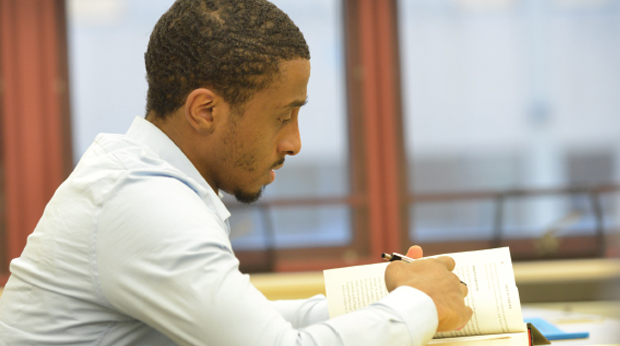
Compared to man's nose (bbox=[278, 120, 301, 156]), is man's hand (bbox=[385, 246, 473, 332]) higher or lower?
lower

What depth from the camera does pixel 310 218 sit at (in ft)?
10.0

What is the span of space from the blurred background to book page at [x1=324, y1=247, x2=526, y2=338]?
2012mm

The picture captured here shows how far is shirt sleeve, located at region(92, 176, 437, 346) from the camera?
0.65m

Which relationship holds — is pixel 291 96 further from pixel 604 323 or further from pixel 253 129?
pixel 604 323

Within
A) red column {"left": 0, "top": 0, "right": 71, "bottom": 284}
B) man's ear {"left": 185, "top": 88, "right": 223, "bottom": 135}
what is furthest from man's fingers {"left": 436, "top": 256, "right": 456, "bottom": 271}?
red column {"left": 0, "top": 0, "right": 71, "bottom": 284}

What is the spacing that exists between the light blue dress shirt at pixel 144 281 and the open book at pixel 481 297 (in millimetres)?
181

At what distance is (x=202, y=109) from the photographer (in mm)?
886

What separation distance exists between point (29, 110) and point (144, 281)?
2658 millimetres

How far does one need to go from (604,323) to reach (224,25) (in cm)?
123

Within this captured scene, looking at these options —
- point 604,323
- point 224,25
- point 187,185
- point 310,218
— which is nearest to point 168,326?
point 187,185

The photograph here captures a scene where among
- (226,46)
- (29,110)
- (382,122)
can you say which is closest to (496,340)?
(226,46)

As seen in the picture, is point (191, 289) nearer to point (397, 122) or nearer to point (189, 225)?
point (189, 225)

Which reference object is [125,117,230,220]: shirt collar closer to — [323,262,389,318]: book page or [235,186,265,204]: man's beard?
[235,186,265,204]: man's beard

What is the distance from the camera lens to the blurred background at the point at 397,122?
9.65ft
